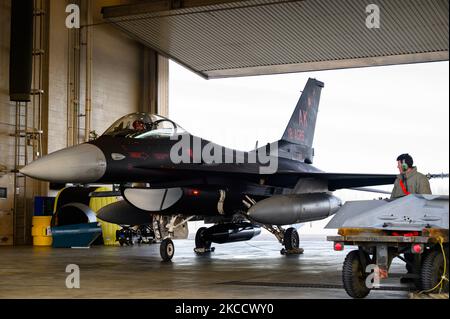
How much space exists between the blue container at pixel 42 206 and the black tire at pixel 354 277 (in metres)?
14.3

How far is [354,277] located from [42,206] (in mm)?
14429

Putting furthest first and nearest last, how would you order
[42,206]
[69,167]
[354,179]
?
[42,206] < [354,179] < [69,167]

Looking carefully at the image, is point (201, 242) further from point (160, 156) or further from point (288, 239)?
point (160, 156)

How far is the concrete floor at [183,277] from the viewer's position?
24.5 feet

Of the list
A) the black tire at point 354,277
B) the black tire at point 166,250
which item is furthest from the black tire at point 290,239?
the black tire at point 354,277

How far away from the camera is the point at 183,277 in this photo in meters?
9.42

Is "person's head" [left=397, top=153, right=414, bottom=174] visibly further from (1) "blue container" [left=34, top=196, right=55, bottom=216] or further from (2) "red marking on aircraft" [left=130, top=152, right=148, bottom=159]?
(1) "blue container" [left=34, top=196, right=55, bottom=216]

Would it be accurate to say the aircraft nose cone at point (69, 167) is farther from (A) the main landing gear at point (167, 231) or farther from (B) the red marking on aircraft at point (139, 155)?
(A) the main landing gear at point (167, 231)

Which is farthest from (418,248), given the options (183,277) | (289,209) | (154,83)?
(154,83)

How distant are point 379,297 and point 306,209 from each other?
5.20 m

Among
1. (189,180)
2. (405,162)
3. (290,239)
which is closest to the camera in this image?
(405,162)

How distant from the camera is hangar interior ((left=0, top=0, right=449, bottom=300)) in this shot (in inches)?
715

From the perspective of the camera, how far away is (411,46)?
65.7 feet

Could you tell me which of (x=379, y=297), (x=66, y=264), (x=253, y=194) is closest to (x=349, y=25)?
(x=253, y=194)
